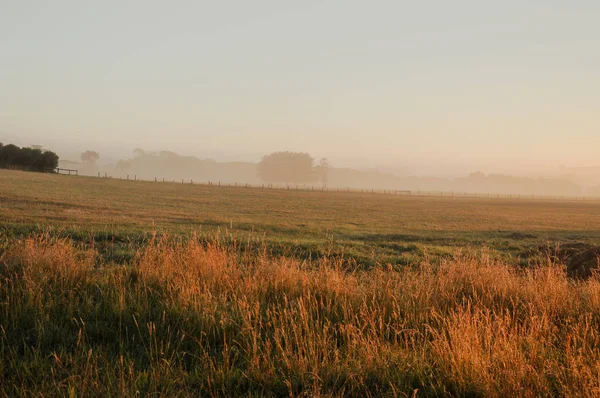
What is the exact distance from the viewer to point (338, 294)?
744cm

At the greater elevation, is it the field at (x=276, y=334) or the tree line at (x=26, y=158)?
the tree line at (x=26, y=158)

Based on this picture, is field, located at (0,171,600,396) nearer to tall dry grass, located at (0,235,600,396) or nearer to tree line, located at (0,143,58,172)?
tall dry grass, located at (0,235,600,396)

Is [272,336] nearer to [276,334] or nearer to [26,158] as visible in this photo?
[276,334]

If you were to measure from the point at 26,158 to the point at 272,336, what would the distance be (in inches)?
3269

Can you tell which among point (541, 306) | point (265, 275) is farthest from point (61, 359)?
point (541, 306)

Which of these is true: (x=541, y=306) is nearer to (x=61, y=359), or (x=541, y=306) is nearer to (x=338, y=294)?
(x=338, y=294)

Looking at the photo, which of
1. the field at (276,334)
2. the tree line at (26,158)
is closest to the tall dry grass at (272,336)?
the field at (276,334)

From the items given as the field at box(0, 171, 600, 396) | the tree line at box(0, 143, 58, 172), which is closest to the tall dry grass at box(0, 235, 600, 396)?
the field at box(0, 171, 600, 396)

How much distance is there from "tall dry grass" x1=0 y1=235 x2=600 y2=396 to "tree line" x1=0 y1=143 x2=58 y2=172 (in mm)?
76624

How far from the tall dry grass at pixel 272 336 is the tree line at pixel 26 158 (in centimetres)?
7662

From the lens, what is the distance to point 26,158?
73.8 metres

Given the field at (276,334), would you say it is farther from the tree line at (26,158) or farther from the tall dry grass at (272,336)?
the tree line at (26,158)

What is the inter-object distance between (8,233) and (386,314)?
14.5 metres

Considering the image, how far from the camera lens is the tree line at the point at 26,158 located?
73.1 meters
